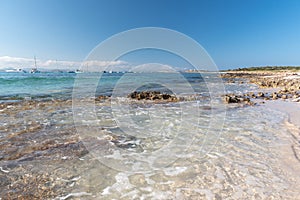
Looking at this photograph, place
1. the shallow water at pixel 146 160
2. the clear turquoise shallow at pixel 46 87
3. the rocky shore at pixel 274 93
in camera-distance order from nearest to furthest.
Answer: the shallow water at pixel 146 160 → the rocky shore at pixel 274 93 → the clear turquoise shallow at pixel 46 87

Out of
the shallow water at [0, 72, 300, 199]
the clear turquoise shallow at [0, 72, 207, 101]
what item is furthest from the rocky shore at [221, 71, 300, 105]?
the clear turquoise shallow at [0, 72, 207, 101]

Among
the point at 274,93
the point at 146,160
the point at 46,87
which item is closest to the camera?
the point at 146,160

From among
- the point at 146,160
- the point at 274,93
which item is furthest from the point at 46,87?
the point at 274,93

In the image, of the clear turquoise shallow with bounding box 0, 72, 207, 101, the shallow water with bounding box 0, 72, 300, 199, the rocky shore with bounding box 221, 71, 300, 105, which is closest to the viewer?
the shallow water with bounding box 0, 72, 300, 199

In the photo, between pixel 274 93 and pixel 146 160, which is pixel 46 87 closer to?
pixel 146 160

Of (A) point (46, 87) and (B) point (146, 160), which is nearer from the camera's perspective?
(B) point (146, 160)

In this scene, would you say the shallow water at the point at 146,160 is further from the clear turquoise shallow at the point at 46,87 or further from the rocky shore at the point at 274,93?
the clear turquoise shallow at the point at 46,87

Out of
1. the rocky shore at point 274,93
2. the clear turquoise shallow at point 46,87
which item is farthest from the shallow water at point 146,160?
the clear turquoise shallow at point 46,87

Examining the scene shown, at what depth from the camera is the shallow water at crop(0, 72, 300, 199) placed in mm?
3221

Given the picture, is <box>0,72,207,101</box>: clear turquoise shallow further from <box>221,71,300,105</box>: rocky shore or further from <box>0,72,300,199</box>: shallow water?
<box>0,72,300,199</box>: shallow water

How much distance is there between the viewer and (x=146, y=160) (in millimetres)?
4492

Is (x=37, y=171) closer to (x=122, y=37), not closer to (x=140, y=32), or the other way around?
(x=122, y=37)

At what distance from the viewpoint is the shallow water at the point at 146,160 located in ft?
10.6

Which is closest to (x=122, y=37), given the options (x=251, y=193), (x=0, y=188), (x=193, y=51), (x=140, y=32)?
(x=140, y=32)
